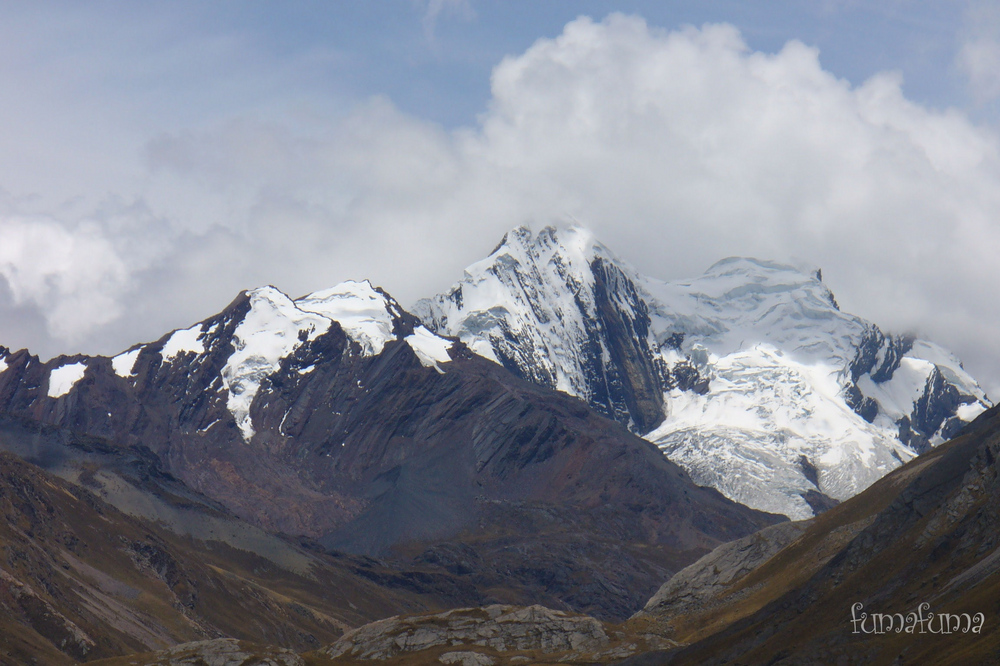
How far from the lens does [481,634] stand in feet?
586

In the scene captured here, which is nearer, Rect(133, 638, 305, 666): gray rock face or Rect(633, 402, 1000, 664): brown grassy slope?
Rect(633, 402, 1000, 664): brown grassy slope

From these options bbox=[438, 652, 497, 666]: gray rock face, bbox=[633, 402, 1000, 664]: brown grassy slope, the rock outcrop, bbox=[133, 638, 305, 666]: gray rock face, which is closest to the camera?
bbox=[633, 402, 1000, 664]: brown grassy slope

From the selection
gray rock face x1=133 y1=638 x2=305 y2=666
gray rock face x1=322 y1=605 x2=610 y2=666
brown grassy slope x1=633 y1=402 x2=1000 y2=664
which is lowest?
gray rock face x1=133 y1=638 x2=305 y2=666

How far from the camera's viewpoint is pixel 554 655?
16938 cm

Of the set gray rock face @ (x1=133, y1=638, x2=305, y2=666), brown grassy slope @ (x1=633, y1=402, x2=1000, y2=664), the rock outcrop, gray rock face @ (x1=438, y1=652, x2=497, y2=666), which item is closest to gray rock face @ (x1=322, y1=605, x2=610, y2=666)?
the rock outcrop

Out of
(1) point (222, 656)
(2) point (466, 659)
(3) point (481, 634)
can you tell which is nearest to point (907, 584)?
(2) point (466, 659)

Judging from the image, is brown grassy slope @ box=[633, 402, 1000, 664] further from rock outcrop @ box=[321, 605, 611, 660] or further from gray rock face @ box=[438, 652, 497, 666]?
rock outcrop @ box=[321, 605, 611, 660]

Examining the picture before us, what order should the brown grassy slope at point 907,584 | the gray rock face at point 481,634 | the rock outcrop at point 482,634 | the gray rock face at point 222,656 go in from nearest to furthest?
the brown grassy slope at point 907,584
the gray rock face at point 222,656
the rock outcrop at point 482,634
the gray rock face at point 481,634

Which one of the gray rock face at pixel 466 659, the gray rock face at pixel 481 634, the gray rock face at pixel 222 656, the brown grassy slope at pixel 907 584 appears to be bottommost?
the gray rock face at pixel 222 656

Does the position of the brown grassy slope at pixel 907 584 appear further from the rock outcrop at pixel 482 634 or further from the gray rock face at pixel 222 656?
the gray rock face at pixel 222 656

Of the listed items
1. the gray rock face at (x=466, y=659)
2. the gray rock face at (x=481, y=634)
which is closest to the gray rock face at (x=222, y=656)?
the gray rock face at (x=481, y=634)

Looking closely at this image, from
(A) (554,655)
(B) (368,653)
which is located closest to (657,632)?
(A) (554,655)

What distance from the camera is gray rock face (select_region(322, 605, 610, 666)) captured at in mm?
174500

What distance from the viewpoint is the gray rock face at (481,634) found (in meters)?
174
